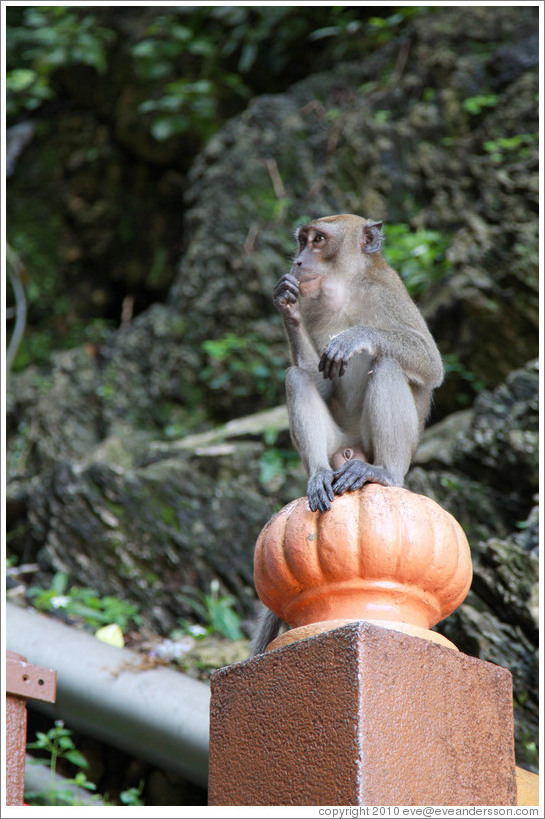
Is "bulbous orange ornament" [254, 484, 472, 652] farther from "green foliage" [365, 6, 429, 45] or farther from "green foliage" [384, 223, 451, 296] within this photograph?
"green foliage" [365, 6, 429, 45]

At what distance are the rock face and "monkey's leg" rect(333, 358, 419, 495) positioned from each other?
1709 millimetres

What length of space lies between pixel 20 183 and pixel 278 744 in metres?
10.5

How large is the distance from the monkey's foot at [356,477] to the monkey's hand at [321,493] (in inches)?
1.2

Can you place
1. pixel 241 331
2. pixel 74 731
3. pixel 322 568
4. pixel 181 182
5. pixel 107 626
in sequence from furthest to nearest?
1. pixel 181 182
2. pixel 241 331
3. pixel 107 626
4. pixel 74 731
5. pixel 322 568

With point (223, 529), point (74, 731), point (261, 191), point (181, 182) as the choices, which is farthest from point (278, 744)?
point (181, 182)

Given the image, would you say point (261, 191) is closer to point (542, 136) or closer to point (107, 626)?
point (542, 136)

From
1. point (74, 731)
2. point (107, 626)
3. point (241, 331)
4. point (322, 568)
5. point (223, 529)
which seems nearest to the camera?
point (322, 568)

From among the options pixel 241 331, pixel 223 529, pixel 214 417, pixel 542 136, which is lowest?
pixel 223 529

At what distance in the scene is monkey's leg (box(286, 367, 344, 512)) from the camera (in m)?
3.97

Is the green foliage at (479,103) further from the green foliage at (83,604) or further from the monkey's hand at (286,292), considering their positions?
the monkey's hand at (286,292)

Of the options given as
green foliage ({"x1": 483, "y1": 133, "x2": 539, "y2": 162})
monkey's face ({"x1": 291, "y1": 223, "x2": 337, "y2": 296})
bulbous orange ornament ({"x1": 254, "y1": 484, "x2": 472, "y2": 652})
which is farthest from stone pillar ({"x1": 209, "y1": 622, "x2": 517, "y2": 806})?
green foliage ({"x1": 483, "y1": 133, "x2": 539, "y2": 162})

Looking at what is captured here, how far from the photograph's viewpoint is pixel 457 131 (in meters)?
9.34

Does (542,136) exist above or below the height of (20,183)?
below

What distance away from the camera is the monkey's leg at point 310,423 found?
3967 mm
